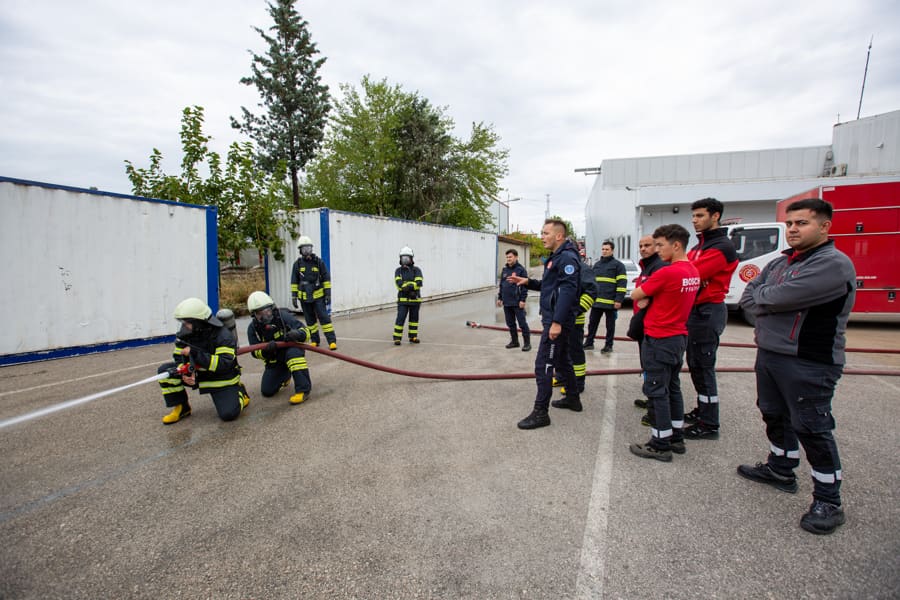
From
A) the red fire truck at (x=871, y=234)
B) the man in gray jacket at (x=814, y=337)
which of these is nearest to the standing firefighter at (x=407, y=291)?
the man in gray jacket at (x=814, y=337)

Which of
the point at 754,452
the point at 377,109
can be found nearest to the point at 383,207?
the point at 377,109

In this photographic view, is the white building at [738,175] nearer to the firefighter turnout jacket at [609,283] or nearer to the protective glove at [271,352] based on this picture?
the firefighter turnout jacket at [609,283]

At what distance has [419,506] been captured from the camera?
2.58 m

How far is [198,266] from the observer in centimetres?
816

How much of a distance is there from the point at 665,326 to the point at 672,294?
0.80ft

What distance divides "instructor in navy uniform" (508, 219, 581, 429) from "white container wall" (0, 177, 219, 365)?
23.4ft

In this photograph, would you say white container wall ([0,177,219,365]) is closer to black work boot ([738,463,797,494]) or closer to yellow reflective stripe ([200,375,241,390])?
yellow reflective stripe ([200,375,241,390])

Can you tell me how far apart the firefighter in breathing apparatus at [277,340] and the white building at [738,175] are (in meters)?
20.3

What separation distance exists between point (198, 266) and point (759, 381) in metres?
8.92

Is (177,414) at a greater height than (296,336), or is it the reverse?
(296,336)

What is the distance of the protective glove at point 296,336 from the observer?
446 centimetres

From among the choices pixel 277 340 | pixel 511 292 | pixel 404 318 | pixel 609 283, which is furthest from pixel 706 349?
pixel 404 318

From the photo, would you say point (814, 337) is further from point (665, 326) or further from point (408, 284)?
point (408, 284)

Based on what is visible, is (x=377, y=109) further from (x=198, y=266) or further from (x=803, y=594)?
(x=803, y=594)
